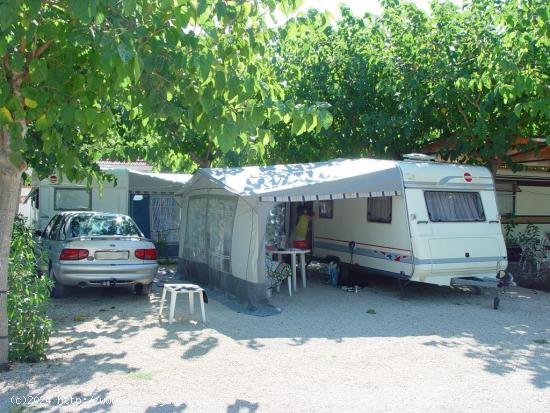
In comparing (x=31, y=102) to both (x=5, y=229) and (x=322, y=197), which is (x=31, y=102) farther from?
(x=322, y=197)

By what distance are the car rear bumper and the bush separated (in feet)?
9.48

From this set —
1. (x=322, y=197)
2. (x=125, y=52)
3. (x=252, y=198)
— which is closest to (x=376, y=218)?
(x=322, y=197)

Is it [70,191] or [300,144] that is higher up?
[300,144]

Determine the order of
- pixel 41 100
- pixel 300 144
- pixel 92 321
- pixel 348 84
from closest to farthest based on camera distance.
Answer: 1. pixel 41 100
2. pixel 92 321
3. pixel 348 84
4. pixel 300 144

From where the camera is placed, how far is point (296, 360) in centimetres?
640

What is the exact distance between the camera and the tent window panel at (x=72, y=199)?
16219mm

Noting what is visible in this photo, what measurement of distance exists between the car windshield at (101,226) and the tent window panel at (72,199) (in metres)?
6.26

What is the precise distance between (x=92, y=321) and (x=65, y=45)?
163 inches

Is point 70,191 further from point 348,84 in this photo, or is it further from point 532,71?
point 532,71

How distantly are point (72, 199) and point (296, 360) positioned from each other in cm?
1179

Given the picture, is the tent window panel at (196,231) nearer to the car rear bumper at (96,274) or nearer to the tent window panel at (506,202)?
the car rear bumper at (96,274)

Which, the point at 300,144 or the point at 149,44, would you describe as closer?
the point at 149,44

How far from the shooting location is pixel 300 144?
14484 mm

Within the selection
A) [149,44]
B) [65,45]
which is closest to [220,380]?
[149,44]
